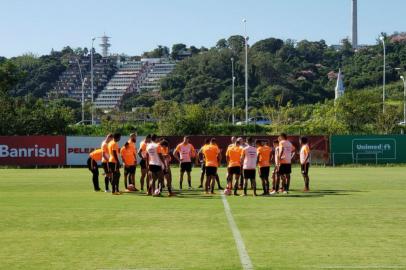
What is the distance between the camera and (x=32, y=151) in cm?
4897

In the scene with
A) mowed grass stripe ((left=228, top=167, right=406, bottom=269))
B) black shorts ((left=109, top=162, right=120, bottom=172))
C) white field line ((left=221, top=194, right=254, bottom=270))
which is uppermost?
black shorts ((left=109, top=162, right=120, bottom=172))

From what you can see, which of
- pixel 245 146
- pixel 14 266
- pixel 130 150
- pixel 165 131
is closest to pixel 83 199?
pixel 130 150

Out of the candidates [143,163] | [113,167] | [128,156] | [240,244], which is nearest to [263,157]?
[143,163]

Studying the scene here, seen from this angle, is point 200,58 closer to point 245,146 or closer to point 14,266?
point 245,146

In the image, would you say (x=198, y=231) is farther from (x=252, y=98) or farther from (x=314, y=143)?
(x=252, y=98)

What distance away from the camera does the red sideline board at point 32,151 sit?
48.9 m

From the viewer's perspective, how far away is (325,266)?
11031 millimetres

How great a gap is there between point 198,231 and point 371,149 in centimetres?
3549

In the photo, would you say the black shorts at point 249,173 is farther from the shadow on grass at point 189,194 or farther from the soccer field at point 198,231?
the shadow on grass at point 189,194

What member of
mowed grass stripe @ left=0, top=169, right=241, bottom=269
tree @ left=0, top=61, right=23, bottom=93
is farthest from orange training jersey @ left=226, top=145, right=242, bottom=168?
tree @ left=0, top=61, right=23, bottom=93

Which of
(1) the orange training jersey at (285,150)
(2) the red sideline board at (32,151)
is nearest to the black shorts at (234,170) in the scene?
(1) the orange training jersey at (285,150)

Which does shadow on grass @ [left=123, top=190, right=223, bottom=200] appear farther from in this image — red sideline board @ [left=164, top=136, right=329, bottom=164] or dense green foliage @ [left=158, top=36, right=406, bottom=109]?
dense green foliage @ [left=158, top=36, right=406, bottom=109]

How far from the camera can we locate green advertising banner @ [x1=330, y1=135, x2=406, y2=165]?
48750 mm

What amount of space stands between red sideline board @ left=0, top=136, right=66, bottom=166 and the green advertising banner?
1730cm
